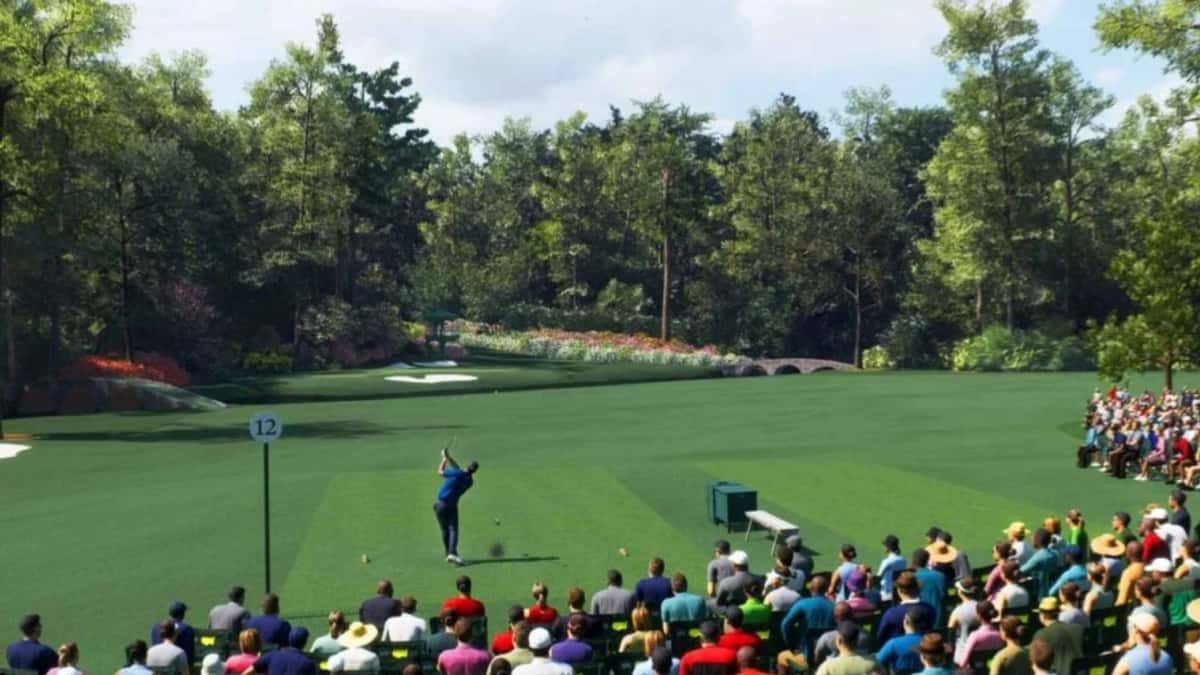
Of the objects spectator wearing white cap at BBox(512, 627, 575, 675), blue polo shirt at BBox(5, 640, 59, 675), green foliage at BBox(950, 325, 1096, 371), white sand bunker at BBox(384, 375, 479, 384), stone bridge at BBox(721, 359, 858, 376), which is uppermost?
green foliage at BBox(950, 325, 1096, 371)

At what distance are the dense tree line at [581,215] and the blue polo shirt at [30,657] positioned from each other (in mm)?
32315

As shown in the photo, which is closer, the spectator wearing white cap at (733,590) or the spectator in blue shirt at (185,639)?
the spectator in blue shirt at (185,639)

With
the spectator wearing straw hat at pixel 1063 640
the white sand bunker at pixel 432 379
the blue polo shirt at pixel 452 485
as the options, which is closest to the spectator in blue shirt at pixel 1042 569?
the spectator wearing straw hat at pixel 1063 640

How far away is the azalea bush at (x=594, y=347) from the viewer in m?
74.2

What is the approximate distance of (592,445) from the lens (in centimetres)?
4038

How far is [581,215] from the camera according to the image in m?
99.6

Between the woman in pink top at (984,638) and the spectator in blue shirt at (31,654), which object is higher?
the woman in pink top at (984,638)

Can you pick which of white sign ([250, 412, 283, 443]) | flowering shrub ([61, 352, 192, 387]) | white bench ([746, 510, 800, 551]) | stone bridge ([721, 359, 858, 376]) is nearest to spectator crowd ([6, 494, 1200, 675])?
white sign ([250, 412, 283, 443])

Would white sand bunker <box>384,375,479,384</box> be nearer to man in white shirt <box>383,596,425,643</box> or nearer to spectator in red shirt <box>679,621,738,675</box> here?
man in white shirt <box>383,596,425,643</box>

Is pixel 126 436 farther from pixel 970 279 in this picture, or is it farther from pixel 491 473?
pixel 970 279

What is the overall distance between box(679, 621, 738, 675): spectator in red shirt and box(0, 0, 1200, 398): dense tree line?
29.8 meters

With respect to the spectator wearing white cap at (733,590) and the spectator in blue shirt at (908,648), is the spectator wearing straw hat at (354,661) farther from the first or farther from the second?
the spectator in blue shirt at (908,648)

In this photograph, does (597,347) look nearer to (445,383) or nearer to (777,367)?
(777,367)

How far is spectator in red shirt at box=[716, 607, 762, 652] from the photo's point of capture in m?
11.6
